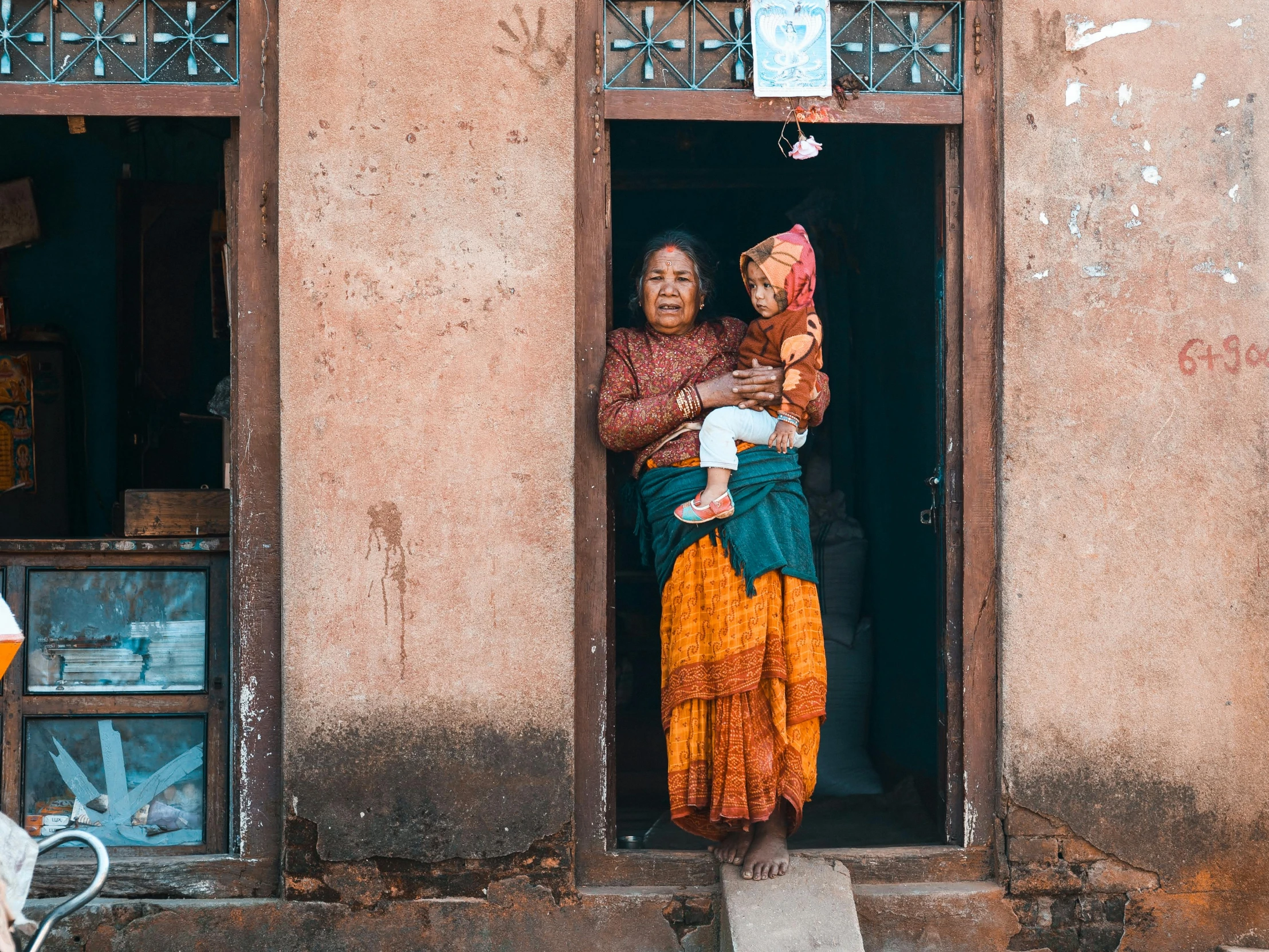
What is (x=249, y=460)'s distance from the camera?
360 centimetres

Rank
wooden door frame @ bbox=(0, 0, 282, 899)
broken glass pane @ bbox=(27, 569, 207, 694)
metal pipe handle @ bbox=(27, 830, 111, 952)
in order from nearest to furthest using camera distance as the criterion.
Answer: metal pipe handle @ bbox=(27, 830, 111, 952) → wooden door frame @ bbox=(0, 0, 282, 899) → broken glass pane @ bbox=(27, 569, 207, 694)

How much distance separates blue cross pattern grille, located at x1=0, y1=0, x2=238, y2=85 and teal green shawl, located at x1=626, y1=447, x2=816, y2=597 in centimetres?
179

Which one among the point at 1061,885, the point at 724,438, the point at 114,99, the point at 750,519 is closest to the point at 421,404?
the point at 724,438

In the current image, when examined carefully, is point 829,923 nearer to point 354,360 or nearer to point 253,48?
point 354,360

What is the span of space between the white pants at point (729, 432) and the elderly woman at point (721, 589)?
0.13 ft

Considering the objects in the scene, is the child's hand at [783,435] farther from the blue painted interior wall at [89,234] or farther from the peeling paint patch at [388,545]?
the blue painted interior wall at [89,234]

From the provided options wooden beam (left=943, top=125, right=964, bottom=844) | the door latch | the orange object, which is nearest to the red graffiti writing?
wooden beam (left=943, top=125, right=964, bottom=844)

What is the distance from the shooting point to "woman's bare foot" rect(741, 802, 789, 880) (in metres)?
3.57

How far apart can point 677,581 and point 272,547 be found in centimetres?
121

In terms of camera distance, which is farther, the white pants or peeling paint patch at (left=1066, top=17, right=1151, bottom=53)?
peeling paint patch at (left=1066, top=17, right=1151, bottom=53)

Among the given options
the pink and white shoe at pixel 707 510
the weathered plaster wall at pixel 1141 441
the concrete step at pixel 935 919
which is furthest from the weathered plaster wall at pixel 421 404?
the weathered plaster wall at pixel 1141 441


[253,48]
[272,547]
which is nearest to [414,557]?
[272,547]

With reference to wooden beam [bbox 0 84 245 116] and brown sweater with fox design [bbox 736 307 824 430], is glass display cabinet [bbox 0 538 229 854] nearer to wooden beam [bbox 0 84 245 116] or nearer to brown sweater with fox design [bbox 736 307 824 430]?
wooden beam [bbox 0 84 245 116]

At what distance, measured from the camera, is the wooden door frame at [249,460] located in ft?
11.7
